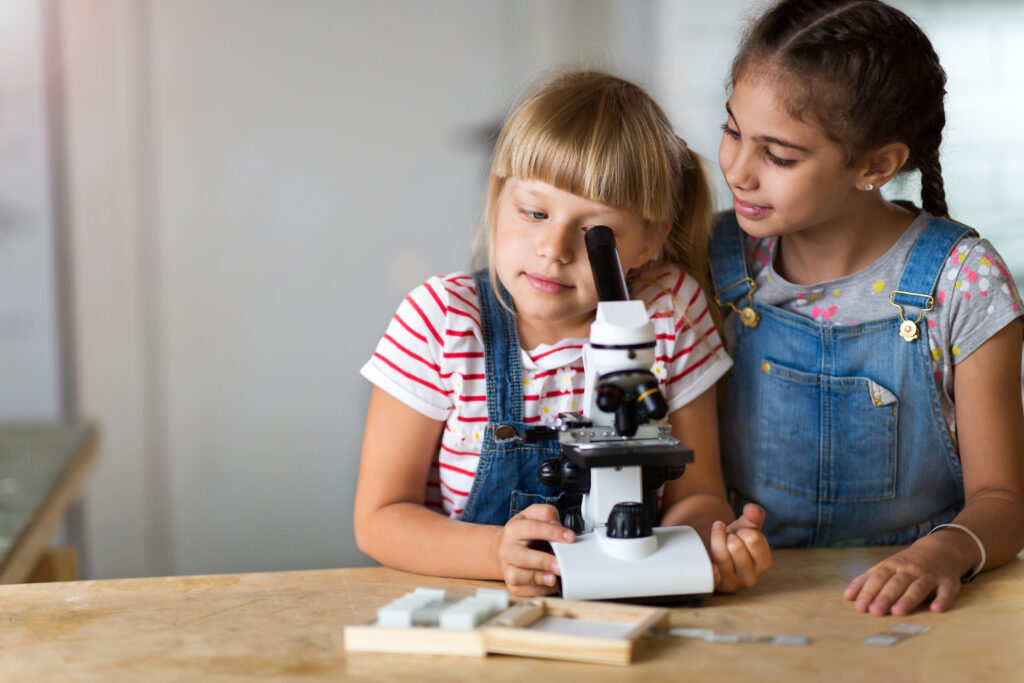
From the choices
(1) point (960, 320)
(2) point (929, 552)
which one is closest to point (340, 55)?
(1) point (960, 320)

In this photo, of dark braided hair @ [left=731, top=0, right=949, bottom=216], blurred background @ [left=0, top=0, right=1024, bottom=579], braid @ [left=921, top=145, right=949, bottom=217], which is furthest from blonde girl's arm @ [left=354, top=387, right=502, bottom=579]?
blurred background @ [left=0, top=0, right=1024, bottom=579]

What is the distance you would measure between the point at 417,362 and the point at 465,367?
61 mm

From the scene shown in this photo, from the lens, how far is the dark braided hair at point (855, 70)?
1.20m

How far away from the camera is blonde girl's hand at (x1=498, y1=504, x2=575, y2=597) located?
3.29ft

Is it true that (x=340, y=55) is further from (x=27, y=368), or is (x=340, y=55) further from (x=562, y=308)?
(x=562, y=308)

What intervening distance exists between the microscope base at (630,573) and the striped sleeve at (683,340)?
0.32 metres

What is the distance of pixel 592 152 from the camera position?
3.87 feet

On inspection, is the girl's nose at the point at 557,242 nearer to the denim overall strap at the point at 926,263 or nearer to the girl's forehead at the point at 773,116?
the girl's forehead at the point at 773,116

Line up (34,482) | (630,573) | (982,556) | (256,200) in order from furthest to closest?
(256,200)
(34,482)
(982,556)
(630,573)

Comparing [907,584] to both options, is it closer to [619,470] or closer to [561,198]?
[619,470]

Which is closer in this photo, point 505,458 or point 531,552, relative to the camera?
point 531,552

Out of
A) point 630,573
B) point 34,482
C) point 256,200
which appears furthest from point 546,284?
point 256,200

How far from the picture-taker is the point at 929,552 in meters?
1.05

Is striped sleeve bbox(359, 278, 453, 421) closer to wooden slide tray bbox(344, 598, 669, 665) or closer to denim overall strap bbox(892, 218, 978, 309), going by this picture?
wooden slide tray bbox(344, 598, 669, 665)
